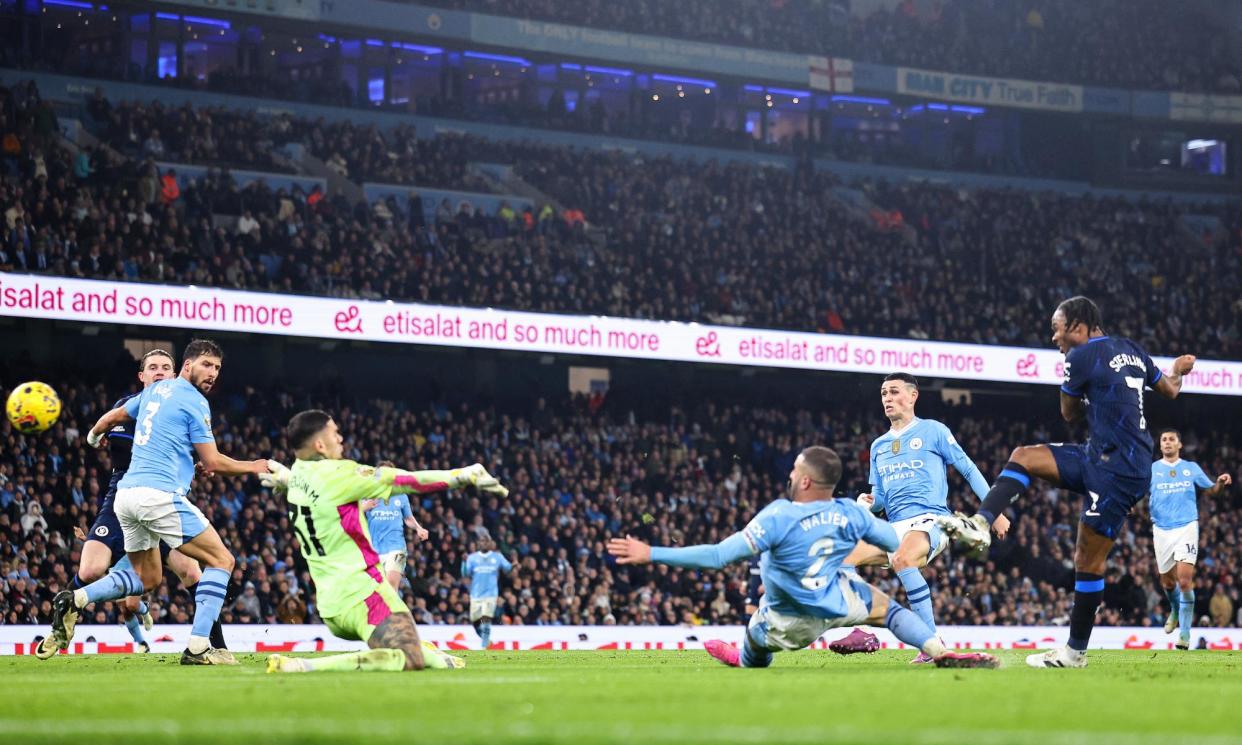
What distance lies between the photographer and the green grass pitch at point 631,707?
534cm

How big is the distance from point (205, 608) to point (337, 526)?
252 cm

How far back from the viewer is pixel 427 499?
2820cm

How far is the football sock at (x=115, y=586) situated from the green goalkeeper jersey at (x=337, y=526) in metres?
3.28

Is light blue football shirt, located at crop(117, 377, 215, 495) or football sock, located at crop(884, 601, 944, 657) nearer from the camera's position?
football sock, located at crop(884, 601, 944, 657)

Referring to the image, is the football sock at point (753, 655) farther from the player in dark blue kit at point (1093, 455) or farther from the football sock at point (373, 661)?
the football sock at point (373, 661)

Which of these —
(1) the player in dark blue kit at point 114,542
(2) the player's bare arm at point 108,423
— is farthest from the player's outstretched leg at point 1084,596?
(2) the player's bare arm at point 108,423

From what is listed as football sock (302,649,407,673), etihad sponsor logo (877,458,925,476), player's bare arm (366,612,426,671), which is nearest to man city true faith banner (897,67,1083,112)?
etihad sponsor logo (877,458,925,476)

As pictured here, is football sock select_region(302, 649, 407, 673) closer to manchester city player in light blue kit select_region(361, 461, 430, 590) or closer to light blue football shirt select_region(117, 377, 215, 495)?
light blue football shirt select_region(117, 377, 215, 495)

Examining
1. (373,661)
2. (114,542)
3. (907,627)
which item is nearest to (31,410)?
(114,542)

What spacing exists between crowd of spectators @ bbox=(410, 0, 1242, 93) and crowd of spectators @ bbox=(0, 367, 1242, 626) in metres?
14.5

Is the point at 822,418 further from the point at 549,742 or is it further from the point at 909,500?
the point at 549,742

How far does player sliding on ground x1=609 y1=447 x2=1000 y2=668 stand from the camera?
9.41m

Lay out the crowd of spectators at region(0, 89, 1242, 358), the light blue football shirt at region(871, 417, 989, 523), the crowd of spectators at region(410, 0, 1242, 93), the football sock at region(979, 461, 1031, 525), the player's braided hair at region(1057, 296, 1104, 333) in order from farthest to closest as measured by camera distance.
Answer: the crowd of spectators at region(410, 0, 1242, 93), the crowd of spectators at region(0, 89, 1242, 358), the light blue football shirt at region(871, 417, 989, 523), the player's braided hair at region(1057, 296, 1104, 333), the football sock at region(979, 461, 1031, 525)

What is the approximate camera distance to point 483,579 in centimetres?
2472
